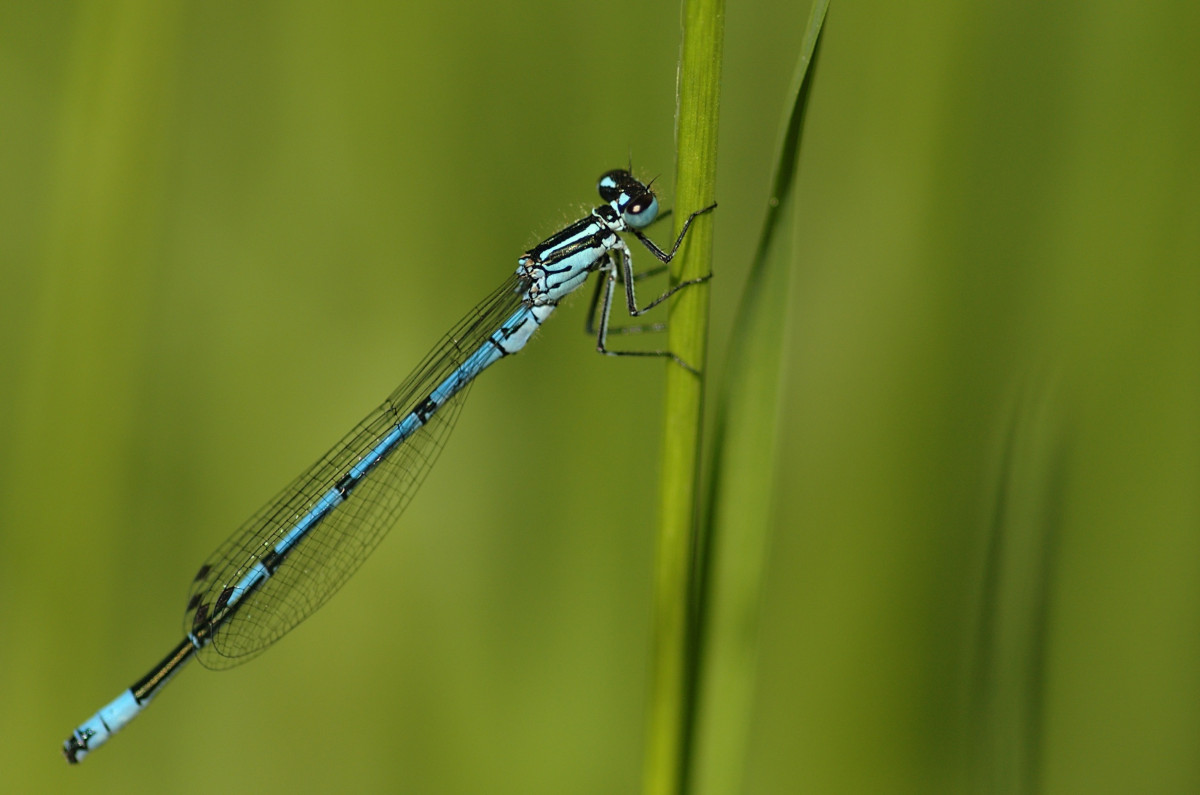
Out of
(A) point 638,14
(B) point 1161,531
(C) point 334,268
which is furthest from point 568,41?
(B) point 1161,531

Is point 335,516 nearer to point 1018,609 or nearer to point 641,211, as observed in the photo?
point 641,211

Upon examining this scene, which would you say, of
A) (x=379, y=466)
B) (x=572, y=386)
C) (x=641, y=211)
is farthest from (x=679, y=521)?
(x=379, y=466)

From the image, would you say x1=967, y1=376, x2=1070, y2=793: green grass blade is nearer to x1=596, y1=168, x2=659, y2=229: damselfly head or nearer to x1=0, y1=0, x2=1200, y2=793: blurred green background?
x1=0, y1=0, x2=1200, y2=793: blurred green background

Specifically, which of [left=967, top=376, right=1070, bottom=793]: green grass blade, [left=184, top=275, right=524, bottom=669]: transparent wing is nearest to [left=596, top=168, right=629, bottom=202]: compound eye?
[left=184, top=275, right=524, bottom=669]: transparent wing

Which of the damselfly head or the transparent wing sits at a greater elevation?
the damselfly head

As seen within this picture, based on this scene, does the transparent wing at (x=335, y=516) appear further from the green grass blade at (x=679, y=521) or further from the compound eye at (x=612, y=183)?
the green grass blade at (x=679, y=521)

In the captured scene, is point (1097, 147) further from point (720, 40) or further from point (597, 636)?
point (597, 636)
